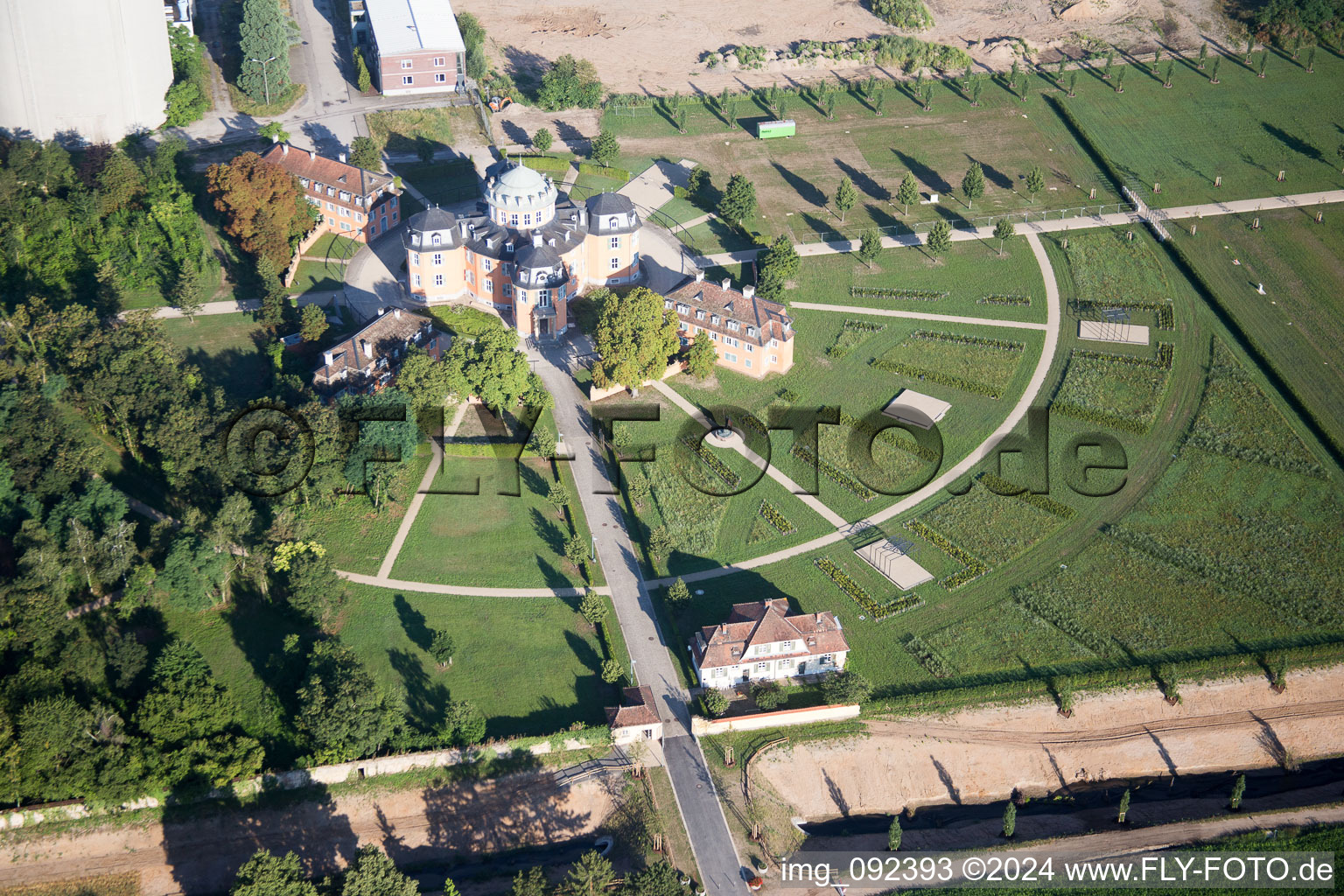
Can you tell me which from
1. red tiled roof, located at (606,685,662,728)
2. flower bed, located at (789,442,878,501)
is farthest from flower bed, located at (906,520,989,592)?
red tiled roof, located at (606,685,662,728)

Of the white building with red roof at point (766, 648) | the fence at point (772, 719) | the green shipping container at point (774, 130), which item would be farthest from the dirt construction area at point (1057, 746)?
the green shipping container at point (774, 130)

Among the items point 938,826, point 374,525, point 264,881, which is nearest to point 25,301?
point 374,525

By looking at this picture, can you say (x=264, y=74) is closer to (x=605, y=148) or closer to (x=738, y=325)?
(x=605, y=148)

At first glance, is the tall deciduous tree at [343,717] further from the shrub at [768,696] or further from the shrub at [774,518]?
the shrub at [774,518]

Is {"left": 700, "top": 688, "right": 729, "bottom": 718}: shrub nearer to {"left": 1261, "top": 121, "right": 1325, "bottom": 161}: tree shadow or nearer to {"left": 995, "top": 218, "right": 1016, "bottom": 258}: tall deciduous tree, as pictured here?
{"left": 995, "top": 218, "right": 1016, "bottom": 258}: tall deciduous tree

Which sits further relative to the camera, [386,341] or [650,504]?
[386,341]

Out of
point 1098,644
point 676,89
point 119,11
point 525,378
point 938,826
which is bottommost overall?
point 938,826

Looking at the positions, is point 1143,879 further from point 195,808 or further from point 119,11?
point 119,11
